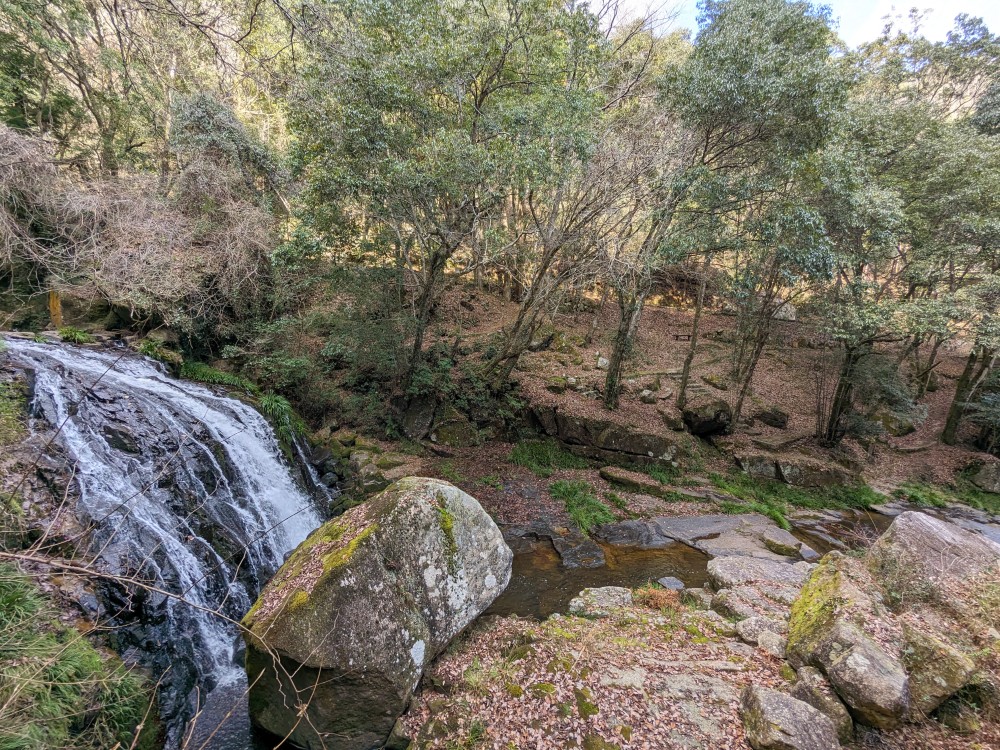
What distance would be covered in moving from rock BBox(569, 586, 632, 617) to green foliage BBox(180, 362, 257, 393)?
8.87 meters

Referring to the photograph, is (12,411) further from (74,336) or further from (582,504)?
(582,504)

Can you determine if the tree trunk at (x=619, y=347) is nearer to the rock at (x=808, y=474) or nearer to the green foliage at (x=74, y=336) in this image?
the rock at (x=808, y=474)

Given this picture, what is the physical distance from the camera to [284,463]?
931 cm

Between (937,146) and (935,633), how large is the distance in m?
14.1

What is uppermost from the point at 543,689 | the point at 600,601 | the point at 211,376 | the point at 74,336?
the point at 74,336

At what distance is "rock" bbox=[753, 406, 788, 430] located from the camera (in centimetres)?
1395

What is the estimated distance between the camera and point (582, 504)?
33.7ft

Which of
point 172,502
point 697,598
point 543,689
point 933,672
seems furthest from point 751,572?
point 172,502

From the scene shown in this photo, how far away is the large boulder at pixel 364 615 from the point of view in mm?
4418

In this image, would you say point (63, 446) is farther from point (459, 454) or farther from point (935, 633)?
point (935, 633)

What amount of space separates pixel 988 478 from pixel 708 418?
27.6ft

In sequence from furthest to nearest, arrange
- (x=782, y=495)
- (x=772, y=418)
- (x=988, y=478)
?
1. (x=772, y=418)
2. (x=988, y=478)
3. (x=782, y=495)

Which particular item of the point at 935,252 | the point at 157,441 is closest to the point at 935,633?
the point at 157,441

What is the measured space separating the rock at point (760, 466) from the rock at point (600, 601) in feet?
22.7
